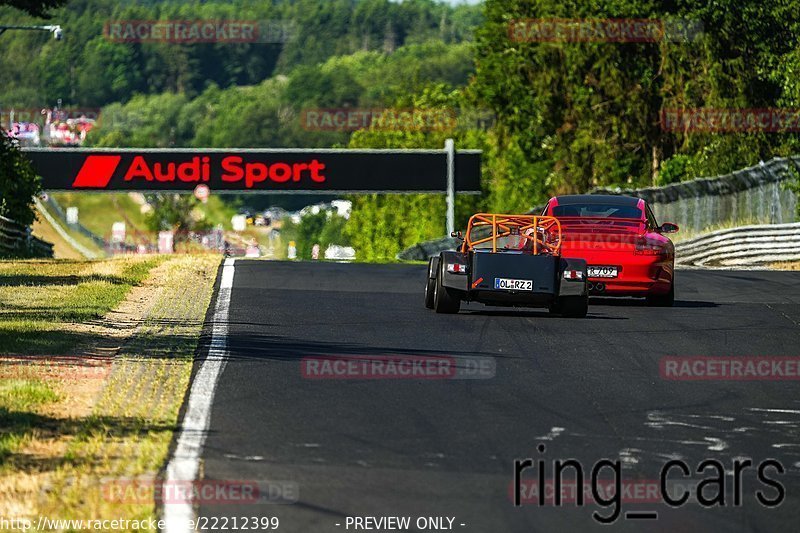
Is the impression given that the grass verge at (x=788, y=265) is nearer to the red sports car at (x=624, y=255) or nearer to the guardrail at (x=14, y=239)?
the red sports car at (x=624, y=255)

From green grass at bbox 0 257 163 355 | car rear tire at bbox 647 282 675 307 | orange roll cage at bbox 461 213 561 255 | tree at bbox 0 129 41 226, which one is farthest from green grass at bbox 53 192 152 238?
orange roll cage at bbox 461 213 561 255

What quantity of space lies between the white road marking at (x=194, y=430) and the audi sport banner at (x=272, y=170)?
35777 mm

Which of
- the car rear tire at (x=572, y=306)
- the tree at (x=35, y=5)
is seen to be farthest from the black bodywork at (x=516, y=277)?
the tree at (x=35, y=5)

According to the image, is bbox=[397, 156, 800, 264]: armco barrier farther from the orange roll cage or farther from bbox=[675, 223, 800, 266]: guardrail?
the orange roll cage

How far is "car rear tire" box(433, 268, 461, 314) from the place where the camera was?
59.7ft

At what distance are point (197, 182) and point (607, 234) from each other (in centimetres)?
3271

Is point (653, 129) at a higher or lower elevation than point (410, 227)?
higher

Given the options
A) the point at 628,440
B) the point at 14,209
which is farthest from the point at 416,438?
the point at 14,209

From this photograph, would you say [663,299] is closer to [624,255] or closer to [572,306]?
[624,255]

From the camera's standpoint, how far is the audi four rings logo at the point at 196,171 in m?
51.4

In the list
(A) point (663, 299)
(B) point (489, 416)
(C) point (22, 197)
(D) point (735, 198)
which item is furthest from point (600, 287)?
(C) point (22, 197)

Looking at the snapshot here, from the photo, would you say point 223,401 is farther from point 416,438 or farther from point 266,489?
point 266,489

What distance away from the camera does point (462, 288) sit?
17984mm

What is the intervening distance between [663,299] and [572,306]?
2807 millimetres
